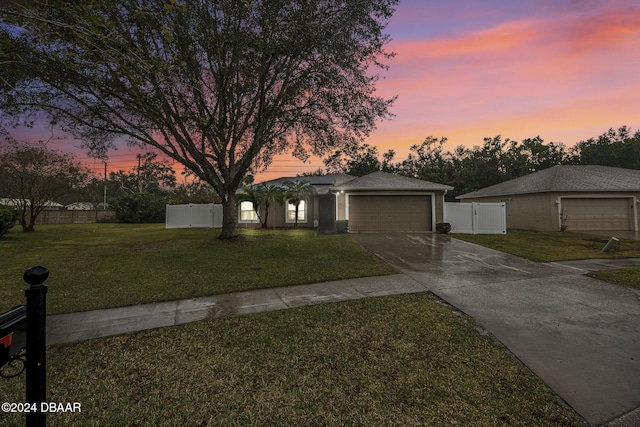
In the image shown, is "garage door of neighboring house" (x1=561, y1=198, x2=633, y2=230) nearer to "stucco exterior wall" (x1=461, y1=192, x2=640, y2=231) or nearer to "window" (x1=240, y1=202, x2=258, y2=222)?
"stucco exterior wall" (x1=461, y1=192, x2=640, y2=231)

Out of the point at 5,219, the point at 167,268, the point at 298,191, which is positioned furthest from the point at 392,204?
the point at 5,219

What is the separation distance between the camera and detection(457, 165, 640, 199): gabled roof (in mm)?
17422

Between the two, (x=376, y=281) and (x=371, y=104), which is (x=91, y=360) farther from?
(x=371, y=104)

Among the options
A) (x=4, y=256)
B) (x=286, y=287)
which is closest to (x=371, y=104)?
(x=286, y=287)

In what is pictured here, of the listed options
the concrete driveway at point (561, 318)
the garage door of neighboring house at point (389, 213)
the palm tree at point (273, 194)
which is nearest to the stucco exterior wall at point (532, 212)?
the garage door of neighboring house at point (389, 213)

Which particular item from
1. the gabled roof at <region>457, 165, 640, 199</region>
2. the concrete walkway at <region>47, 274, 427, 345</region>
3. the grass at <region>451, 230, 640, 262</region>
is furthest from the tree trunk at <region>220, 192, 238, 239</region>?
the gabled roof at <region>457, 165, 640, 199</region>

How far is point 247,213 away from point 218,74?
441 inches

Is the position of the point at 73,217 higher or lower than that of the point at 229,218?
higher

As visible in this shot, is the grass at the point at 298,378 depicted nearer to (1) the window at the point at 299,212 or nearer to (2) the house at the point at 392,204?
(2) the house at the point at 392,204

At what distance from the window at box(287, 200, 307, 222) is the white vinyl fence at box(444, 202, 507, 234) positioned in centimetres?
969

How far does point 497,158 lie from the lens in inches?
1374

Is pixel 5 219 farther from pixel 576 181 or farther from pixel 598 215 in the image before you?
pixel 598 215

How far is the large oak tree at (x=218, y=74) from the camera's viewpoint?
24.5ft

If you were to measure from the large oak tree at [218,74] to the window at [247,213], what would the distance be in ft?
22.6
